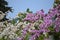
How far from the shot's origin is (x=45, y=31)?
2.61 metres

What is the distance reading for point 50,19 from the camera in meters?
2.66

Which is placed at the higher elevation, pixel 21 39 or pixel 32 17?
pixel 32 17

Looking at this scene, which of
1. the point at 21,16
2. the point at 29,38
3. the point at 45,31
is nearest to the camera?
the point at 45,31

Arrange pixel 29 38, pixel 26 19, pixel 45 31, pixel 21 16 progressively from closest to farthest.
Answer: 1. pixel 45 31
2. pixel 29 38
3. pixel 26 19
4. pixel 21 16

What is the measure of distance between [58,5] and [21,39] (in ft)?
2.09

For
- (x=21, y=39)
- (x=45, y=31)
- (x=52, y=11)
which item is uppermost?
(x=52, y=11)

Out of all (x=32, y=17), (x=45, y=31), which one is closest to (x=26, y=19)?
(x=32, y=17)

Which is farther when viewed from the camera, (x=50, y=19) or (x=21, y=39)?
(x=21, y=39)

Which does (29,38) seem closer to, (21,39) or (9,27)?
(21,39)

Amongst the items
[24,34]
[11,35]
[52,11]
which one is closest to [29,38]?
[24,34]

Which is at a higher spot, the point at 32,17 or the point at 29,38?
the point at 32,17

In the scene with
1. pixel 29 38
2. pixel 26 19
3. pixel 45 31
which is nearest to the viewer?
pixel 45 31

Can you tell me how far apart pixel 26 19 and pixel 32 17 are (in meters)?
0.11

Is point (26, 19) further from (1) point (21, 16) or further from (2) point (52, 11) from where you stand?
(2) point (52, 11)
